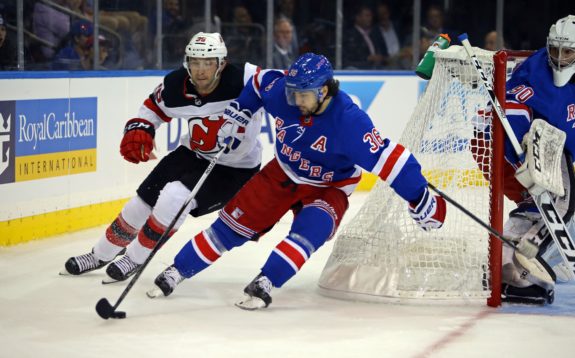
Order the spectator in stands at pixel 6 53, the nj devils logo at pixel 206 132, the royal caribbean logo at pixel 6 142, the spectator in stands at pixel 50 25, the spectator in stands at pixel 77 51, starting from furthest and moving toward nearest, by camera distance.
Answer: the spectator in stands at pixel 77 51, the spectator in stands at pixel 50 25, the spectator in stands at pixel 6 53, the royal caribbean logo at pixel 6 142, the nj devils logo at pixel 206 132

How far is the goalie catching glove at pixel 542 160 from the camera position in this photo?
4.22m

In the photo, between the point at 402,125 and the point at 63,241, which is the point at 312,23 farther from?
the point at 63,241

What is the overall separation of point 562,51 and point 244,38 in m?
3.78

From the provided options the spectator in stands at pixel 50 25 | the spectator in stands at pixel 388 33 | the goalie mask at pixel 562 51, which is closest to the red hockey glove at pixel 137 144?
the spectator in stands at pixel 50 25

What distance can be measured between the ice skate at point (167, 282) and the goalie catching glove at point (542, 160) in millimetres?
1418

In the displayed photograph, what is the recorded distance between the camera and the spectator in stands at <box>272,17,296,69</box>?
800 centimetres

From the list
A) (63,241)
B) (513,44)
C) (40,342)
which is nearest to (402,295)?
(40,342)

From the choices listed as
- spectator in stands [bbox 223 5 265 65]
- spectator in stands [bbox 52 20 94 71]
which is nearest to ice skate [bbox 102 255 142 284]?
spectator in stands [bbox 52 20 94 71]

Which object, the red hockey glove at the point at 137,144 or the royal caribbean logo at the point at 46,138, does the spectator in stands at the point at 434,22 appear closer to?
the royal caribbean logo at the point at 46,138

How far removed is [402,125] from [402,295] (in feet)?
13.0

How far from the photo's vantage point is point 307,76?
4098mm

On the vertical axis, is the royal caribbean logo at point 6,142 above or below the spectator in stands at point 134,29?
below

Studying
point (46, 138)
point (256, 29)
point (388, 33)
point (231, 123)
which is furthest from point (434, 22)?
point (231, 123)

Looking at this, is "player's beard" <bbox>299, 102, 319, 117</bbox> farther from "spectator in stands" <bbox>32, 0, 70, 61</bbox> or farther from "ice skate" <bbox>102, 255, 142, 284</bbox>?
"spectator in stands" <bbox>32, 0, 70, 61</bbox>
